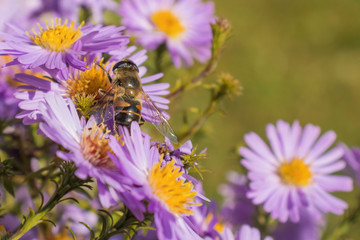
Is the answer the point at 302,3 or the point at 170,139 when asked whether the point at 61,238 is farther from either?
the point at 302,3

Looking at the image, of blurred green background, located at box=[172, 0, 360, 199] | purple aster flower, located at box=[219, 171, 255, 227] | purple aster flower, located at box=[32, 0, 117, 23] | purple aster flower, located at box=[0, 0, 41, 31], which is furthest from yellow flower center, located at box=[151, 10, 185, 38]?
blurred green background, located at box=[172, 0, 360, 199]

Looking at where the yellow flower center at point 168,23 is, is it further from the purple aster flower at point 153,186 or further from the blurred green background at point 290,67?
the blurred green background at point 290,67

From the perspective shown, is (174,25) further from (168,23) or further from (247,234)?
(247,234)

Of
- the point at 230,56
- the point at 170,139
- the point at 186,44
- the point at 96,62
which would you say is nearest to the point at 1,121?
the point at 96,62

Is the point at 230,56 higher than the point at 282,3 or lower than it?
lower

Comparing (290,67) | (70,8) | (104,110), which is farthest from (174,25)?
(290,67)

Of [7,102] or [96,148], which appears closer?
[96,148]

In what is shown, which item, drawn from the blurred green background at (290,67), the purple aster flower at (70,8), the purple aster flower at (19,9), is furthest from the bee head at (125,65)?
the blurred green background at (290,67)
